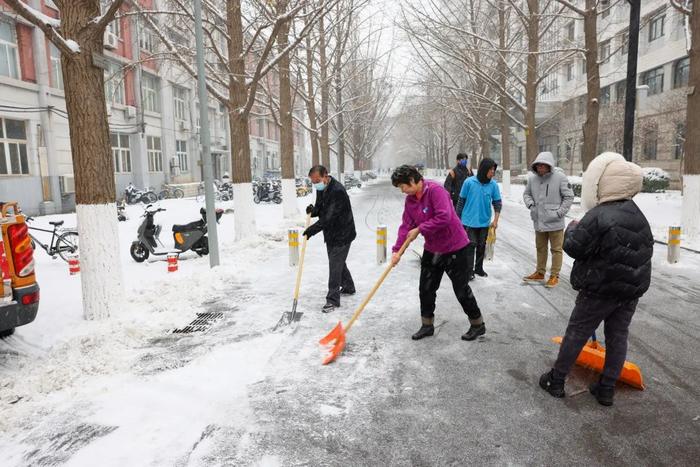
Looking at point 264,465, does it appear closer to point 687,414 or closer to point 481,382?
point 481,382

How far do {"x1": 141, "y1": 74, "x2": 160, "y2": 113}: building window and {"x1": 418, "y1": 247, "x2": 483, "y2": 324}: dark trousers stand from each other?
26.5 meters

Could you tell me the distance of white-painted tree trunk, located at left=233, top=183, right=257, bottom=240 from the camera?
11.2 m

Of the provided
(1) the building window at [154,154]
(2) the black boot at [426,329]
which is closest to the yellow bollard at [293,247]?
(2) the black boot at [426,329]

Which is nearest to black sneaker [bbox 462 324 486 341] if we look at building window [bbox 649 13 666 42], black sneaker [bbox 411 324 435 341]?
black sneaker [bbox 411 324 435 341]

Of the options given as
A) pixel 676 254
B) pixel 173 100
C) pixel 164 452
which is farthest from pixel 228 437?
pixel 173 100

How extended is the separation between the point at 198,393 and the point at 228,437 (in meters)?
0.75

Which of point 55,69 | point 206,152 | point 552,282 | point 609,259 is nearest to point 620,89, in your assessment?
point 552,282

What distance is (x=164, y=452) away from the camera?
292cm

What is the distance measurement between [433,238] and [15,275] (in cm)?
385

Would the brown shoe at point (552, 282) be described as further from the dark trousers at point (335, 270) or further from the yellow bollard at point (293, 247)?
the yellow bollard at point (293, 247)

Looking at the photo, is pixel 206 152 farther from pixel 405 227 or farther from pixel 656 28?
pixel 656 28

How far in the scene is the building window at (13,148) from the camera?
17.4m

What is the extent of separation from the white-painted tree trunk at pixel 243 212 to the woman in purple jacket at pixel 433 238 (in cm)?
710

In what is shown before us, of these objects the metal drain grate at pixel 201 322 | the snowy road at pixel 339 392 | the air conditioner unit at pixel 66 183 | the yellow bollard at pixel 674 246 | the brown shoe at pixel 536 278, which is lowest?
the snowy road at pixel 339 392
